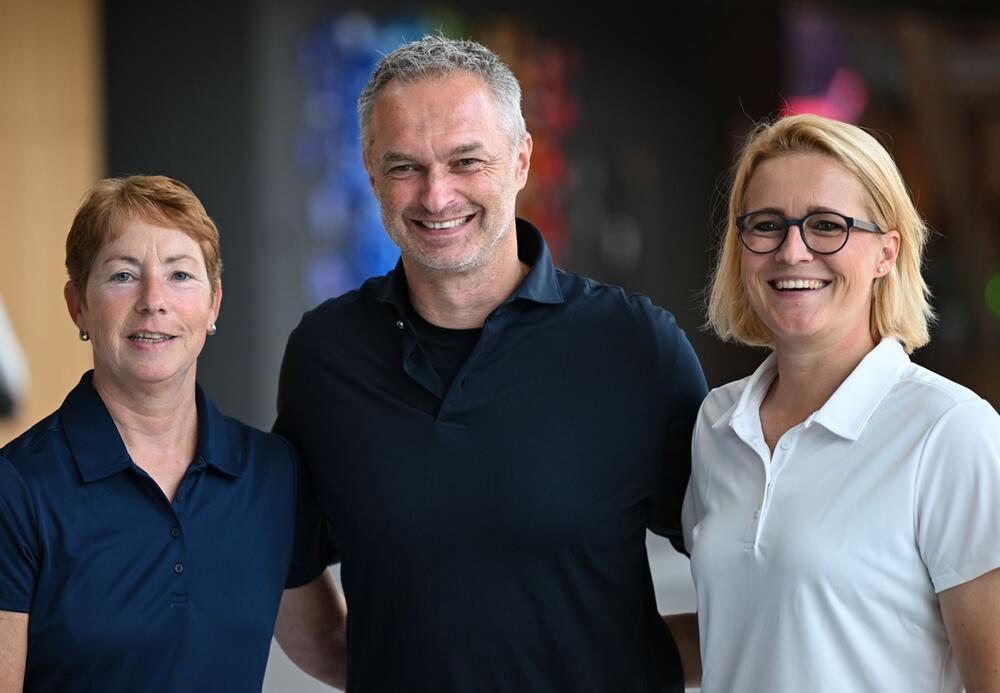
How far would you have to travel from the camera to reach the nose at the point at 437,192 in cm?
192

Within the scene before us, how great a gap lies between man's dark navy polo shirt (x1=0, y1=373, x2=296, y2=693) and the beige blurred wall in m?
3.35

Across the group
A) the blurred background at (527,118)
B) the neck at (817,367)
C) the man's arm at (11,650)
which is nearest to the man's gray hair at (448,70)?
the neck at (817,367)

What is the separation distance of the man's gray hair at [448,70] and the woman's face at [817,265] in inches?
19.1

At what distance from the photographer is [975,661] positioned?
4.97 ft

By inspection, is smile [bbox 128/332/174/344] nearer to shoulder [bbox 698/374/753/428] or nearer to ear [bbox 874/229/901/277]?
shoulder [bbox 698/374/753/428]

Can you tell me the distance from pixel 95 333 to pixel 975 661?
1278 millimetres

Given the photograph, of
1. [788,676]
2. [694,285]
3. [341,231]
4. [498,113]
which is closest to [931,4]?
[694,285]

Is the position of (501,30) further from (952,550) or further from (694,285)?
(952,550)

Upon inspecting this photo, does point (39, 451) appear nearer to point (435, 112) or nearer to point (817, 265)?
point (435, 112)

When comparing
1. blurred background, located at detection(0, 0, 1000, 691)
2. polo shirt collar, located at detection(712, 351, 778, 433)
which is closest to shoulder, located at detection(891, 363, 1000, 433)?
polo shirt collar, located at detection(712, 351, 778, 433)

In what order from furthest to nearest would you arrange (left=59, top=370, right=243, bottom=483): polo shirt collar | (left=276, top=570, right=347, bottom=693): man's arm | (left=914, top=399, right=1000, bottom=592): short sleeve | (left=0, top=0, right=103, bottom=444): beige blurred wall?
(left=0, top=0, right=103, bottom=444): beige blurred wall < (left=276, top=570, right=347, bottom=693): man's arm < (left=59, top=370, right=243, bottom=483): polo shirt collar < (left=914, top=399, right=1000, bottom=592): short sleeve

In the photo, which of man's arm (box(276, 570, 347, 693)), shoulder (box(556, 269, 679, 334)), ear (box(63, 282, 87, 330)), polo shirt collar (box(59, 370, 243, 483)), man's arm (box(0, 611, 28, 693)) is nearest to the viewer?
man's arm (box(0, 611, 28, 693))

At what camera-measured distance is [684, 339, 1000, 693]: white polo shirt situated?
4.99 feet

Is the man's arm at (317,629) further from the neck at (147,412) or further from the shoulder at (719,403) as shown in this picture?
the shoulder at (719,403)
